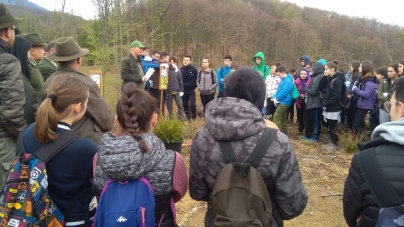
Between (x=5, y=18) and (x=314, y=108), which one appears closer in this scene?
(x=5, y=18)

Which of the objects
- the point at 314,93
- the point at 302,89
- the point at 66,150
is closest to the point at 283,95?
the point at 314,93

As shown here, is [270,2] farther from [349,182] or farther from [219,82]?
[349,182]

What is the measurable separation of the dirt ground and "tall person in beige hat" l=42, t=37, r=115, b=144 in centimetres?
157

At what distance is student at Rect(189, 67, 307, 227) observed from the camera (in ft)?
5.23

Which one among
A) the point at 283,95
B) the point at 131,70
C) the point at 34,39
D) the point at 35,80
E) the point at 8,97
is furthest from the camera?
the point at 283,95

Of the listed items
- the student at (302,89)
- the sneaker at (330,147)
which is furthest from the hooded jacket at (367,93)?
the student at (302,89)

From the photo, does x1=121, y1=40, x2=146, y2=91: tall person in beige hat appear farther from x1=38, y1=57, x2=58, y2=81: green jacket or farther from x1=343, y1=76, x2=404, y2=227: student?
x1=343, y1=76, x2=404, y2=227: student

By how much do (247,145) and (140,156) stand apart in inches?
21.5

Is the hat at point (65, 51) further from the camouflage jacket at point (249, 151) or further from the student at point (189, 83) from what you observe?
the student at point (189, 83)

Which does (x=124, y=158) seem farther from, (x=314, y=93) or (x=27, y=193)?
(x=314, y=93)

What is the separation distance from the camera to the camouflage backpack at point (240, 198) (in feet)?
4.71

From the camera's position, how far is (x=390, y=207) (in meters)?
1.37

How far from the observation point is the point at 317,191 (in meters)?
4.47

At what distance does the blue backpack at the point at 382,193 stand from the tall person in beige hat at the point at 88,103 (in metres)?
1.97
